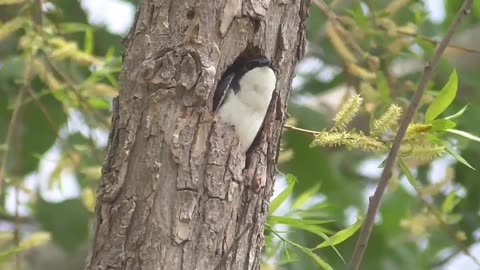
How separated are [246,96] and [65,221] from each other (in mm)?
1380

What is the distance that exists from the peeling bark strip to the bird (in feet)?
0.07

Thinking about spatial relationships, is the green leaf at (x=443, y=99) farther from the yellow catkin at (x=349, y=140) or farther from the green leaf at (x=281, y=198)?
the green leaf at (x=281, y=198)

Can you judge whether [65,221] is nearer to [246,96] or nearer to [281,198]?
[281,198]

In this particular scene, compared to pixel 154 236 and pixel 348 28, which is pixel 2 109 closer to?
pixel 348 28

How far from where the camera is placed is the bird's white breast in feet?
6.08

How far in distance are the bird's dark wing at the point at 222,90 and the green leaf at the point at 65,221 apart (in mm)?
1325

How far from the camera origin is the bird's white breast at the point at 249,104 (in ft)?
6.08

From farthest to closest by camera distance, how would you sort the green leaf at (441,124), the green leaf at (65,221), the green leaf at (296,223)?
the green leaf at (65,221) → the green leaf at (296,223) → the green leaf at (441,124)

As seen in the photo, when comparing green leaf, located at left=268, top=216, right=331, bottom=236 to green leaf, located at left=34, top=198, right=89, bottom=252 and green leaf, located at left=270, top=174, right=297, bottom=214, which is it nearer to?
green leaf, located at left=270, top=174, right=297, bottom=214

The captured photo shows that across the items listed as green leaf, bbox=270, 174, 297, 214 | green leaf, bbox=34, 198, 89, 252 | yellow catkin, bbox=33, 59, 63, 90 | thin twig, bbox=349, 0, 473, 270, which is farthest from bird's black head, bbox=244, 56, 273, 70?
green leaf, bbox=34, 198, 89, 252

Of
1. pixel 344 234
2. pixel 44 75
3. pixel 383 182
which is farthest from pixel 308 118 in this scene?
pixel 383 182

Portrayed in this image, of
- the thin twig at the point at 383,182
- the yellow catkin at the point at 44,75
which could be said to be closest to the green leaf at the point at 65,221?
the yellow catkin at the point at 44,75

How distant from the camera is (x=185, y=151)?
1.77 m

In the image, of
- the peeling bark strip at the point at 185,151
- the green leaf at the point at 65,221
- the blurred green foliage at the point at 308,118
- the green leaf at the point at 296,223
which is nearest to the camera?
the peeling bark strip at the point at 185,151
